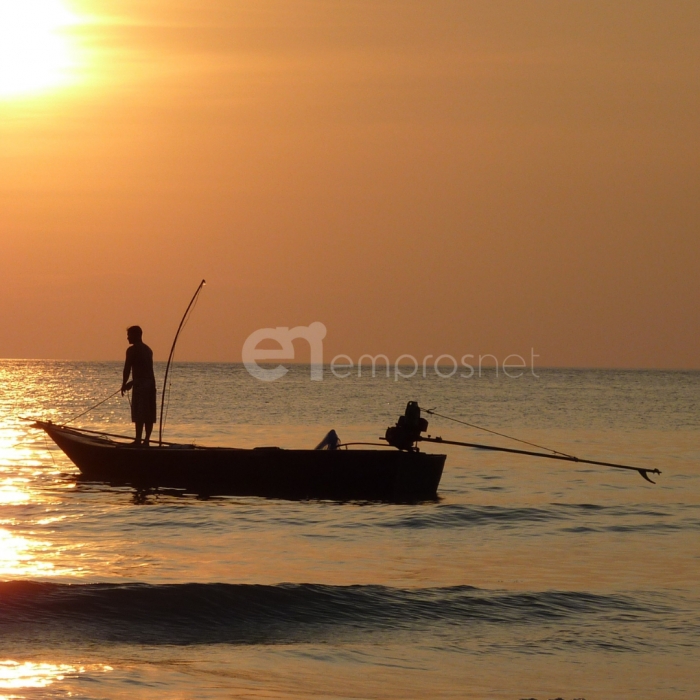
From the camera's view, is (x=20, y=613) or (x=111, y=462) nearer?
(x=20, y=613)

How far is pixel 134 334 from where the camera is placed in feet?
59.6

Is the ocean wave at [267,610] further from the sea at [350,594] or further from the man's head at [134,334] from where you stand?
the man's head at [134,334]

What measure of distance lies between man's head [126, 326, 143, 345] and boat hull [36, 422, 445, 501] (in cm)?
184

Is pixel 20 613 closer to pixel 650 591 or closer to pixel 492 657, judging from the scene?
pixel 492 657

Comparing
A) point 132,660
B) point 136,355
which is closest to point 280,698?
point 132,660

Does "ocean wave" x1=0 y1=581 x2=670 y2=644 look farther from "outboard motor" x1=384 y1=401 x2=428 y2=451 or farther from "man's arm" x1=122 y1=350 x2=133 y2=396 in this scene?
"man's arm" x1=122 y1=350 x2=133 y2=396

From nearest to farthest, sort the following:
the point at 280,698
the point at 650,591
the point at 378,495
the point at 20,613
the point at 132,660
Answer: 1. the point at 280,698
2. the point at 132,660
3. the point at 20,613
4. the point at 650,591
5. the point at 378,495

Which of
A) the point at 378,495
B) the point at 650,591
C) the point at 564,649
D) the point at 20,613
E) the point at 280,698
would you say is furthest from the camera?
the point at 378,495

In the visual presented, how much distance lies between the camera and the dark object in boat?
686 inches

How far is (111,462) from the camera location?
18703mm

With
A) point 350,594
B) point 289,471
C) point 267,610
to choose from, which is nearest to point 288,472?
point 289,471

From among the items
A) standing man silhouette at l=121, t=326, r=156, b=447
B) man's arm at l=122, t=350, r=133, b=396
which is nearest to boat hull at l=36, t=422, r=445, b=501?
standing man silhouette at l=121, t=326, r=156, b=447

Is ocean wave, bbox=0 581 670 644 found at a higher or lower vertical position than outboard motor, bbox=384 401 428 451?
lower

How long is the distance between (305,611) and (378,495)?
270 inches
